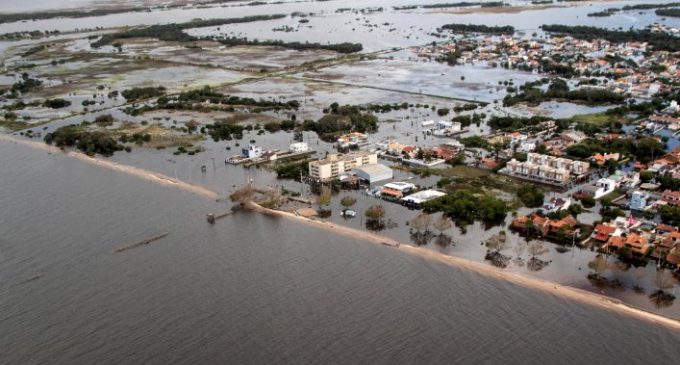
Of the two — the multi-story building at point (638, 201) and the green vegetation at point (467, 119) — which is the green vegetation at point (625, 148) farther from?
the green vegetation at point (467, 119)

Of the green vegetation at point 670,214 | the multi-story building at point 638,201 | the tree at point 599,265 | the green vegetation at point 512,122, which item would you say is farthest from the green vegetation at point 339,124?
the tree at point 599,265

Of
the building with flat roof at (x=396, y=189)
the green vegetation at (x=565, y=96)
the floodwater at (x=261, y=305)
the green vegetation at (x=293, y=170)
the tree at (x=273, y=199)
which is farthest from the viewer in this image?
the green vegetation at (x=565, y=96)

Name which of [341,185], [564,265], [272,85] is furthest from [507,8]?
[564,265]

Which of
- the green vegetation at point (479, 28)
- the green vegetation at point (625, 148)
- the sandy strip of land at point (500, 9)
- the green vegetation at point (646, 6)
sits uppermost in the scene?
the sandy strip of land at point (500, 9)

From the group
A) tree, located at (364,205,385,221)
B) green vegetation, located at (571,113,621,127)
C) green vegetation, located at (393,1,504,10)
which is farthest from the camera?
green vegetation, located at (393,1,504,10)

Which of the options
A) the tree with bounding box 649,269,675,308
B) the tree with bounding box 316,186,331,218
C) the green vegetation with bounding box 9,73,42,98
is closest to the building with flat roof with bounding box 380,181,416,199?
the tree with bounding box 316,186,331,218

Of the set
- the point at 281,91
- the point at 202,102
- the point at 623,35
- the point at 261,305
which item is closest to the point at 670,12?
the point at 623,35

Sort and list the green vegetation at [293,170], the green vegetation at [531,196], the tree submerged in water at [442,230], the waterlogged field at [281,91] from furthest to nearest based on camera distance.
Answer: the green vegetation at [293,170] < the waterlogged field at [281,91] < the green vegetation at [531,196] < the tree submerged in water at [442,230]

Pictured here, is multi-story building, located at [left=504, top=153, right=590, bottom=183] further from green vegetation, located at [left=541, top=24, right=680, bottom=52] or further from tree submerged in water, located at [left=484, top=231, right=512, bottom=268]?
green vegetation, located at [left=541, top=24, right=680, bottom=52]

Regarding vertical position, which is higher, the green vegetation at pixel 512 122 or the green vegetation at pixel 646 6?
the green vegetation at pixel 646 6
